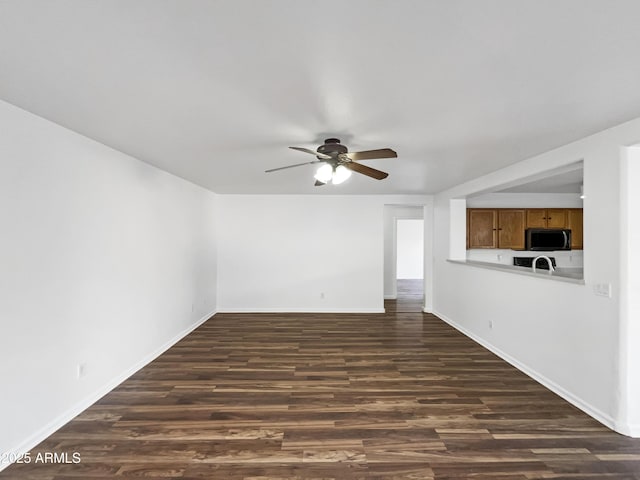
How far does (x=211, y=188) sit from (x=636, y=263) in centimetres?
527

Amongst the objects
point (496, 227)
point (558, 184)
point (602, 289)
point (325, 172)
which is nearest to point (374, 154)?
point (325, 172)

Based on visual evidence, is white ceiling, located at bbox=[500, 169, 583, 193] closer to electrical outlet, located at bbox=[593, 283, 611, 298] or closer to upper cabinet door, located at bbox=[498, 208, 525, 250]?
upper cabinet door, located at bbox=[498, 208, 525, 250]

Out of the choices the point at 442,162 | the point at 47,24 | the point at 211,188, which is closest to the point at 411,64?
the point at 47,24

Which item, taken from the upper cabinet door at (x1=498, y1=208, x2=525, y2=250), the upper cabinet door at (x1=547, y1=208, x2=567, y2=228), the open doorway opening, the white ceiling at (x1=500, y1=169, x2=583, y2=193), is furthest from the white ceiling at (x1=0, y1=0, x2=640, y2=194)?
the open doorway opening

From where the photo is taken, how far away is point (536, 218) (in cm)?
593

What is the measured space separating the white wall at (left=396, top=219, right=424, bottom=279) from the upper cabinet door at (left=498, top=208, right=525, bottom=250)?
5.91 m

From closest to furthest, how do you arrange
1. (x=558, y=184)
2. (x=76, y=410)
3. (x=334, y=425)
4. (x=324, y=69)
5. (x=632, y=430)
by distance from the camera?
(x=324, y=69) < (x=632, y=430) < (x=334, y=425) < (x=76, y=410) < (x=558, y=184)

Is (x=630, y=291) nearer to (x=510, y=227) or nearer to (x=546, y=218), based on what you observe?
(x=510, y=227)

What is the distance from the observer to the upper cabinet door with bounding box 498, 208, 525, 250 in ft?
19.4

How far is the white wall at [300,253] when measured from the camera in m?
6.25

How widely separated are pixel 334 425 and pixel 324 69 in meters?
2.43

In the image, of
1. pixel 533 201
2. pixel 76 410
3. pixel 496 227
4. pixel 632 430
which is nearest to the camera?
pixel 632 430

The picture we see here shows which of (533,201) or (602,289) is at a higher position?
(533,201)

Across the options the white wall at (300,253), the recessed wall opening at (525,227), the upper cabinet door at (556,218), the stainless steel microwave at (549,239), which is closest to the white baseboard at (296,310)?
the white wall at (300,253)
